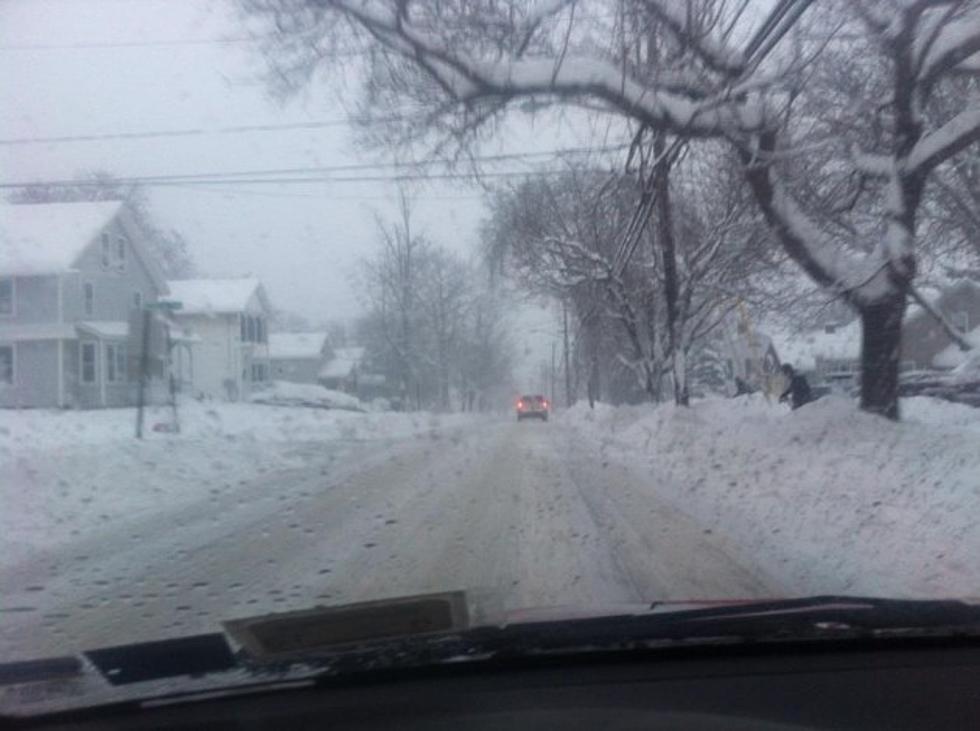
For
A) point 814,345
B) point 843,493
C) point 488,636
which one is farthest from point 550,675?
point 814,345

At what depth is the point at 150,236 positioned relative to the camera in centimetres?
2197

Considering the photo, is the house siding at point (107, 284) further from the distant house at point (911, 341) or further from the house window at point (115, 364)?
the distant house at point (911, 341)

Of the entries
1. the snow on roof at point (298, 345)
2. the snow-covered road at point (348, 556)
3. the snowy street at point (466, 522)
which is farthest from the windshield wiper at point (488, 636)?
the snow on roof at point (298, 345)

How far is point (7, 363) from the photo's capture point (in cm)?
2388

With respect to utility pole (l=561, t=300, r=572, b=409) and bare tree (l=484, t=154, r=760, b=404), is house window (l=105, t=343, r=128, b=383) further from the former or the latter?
utility pole (l=561, t=300, r=572, b=409)

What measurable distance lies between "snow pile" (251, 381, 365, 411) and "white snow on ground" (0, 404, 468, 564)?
1313 millimetres

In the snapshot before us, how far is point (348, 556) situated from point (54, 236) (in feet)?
42.7

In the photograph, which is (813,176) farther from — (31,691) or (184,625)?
(31,691)

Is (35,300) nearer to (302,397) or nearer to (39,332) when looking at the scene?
(39,332)

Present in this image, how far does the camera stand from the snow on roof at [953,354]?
28820 millimetres

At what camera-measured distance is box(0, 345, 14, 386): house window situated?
23031mm

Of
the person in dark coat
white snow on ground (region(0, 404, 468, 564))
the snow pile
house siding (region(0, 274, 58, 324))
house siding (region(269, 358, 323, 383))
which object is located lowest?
white snow on ground (region(0, 404, 468, 564))

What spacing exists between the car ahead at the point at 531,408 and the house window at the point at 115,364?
27.9 metres

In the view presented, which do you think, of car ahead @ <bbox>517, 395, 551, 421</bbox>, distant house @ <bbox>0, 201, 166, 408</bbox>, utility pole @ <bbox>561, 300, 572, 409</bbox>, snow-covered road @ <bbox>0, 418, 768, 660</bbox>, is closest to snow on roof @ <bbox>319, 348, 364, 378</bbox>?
utility pole @ <bbox>561, 300, 572, 409</bbox>
